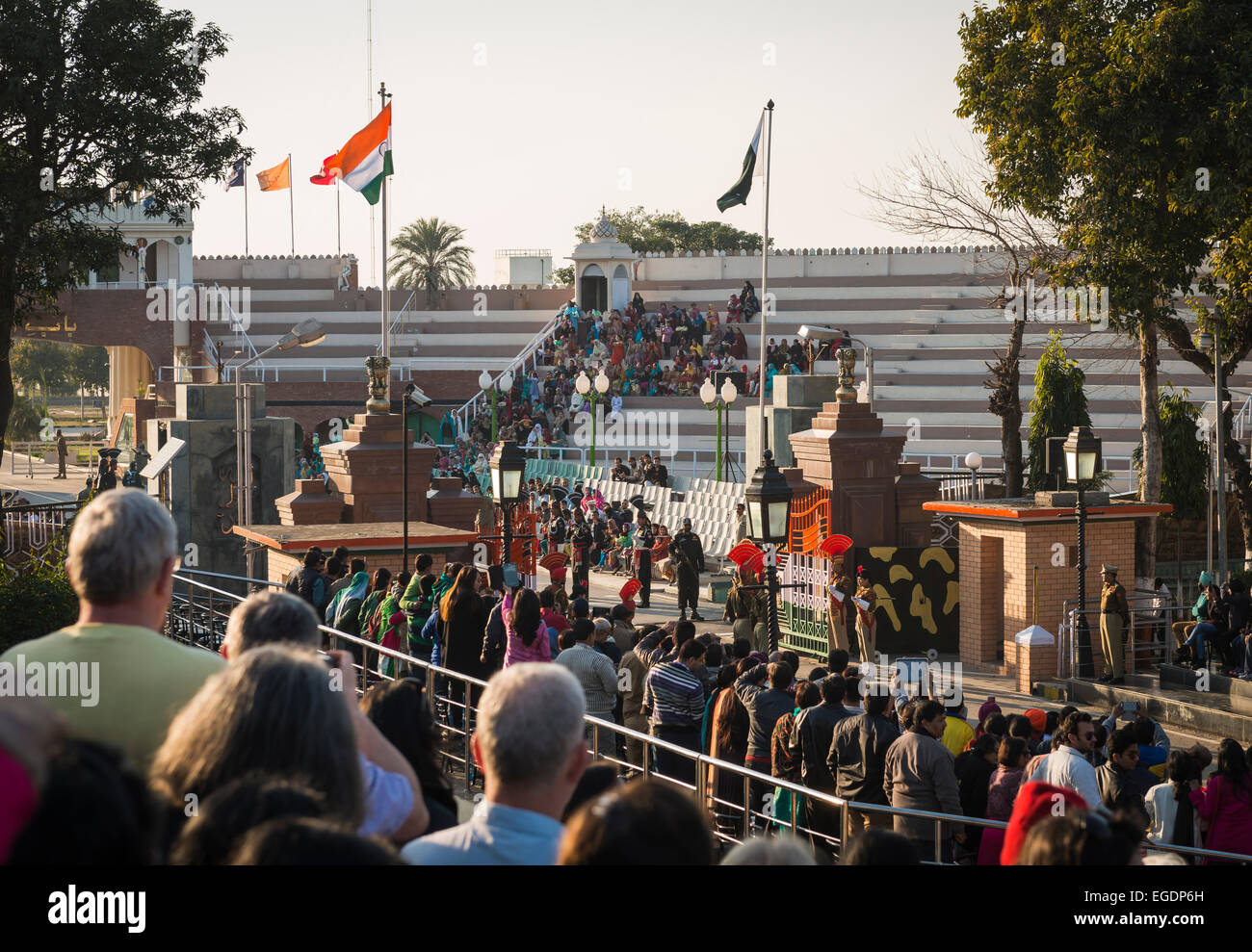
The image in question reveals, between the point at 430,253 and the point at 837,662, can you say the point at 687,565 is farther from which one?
the point at 430,253

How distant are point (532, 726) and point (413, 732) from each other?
1.99 m

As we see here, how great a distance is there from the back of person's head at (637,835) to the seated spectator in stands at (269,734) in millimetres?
530

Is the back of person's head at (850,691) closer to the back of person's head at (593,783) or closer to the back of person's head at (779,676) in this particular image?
the back of person's head at (779,676)

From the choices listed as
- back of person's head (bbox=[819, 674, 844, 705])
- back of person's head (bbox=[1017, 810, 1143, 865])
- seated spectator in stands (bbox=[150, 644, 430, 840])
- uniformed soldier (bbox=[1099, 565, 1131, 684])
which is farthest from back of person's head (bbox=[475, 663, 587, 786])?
uniformed soldier (bbox=[1099, 565, 1131, 684])

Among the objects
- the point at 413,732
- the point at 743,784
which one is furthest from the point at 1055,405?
the point at 413,732

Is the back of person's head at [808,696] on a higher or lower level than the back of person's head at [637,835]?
lower

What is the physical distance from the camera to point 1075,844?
318 cm

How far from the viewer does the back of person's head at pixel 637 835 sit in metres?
2.88

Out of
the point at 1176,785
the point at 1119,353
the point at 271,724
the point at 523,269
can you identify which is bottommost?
the point at 1176,785

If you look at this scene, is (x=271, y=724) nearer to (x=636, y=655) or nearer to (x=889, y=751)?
(x=889, y=751)

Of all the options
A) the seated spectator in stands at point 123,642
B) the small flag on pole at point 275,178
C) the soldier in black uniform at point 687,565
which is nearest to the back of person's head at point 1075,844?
the seated spectator in stands at point 123,642
